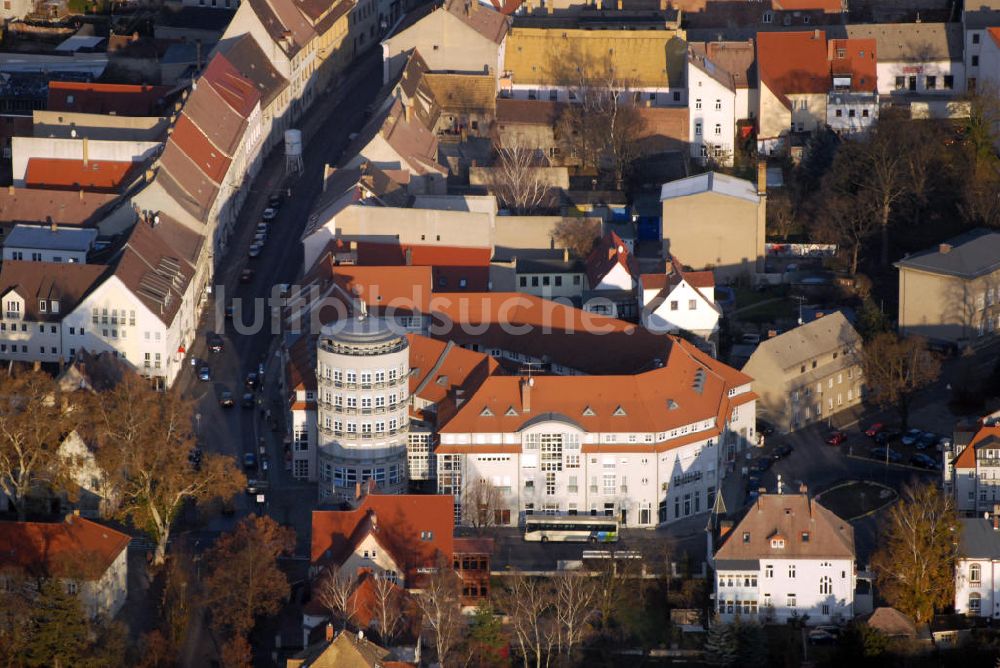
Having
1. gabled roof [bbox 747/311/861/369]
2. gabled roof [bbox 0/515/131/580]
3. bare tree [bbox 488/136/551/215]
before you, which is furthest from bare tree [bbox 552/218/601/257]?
gabled roof [bbox 0/515/131/580]

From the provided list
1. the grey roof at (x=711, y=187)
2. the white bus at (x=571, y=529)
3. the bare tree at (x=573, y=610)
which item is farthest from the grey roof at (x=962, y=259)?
the bare tree at (x=573, y=610)

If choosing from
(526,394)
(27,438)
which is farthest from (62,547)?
(526,394)

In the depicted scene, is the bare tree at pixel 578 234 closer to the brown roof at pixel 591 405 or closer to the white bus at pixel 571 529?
the brown roof at pixel 591 405

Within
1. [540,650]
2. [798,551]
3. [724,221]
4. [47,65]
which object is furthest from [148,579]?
[47,65]

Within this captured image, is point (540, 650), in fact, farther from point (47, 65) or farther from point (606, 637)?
point (47, 65)

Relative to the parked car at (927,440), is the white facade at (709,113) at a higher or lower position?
higher

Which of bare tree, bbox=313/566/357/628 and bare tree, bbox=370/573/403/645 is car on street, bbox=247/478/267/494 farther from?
bare tree, bbox=370/573/403/645
